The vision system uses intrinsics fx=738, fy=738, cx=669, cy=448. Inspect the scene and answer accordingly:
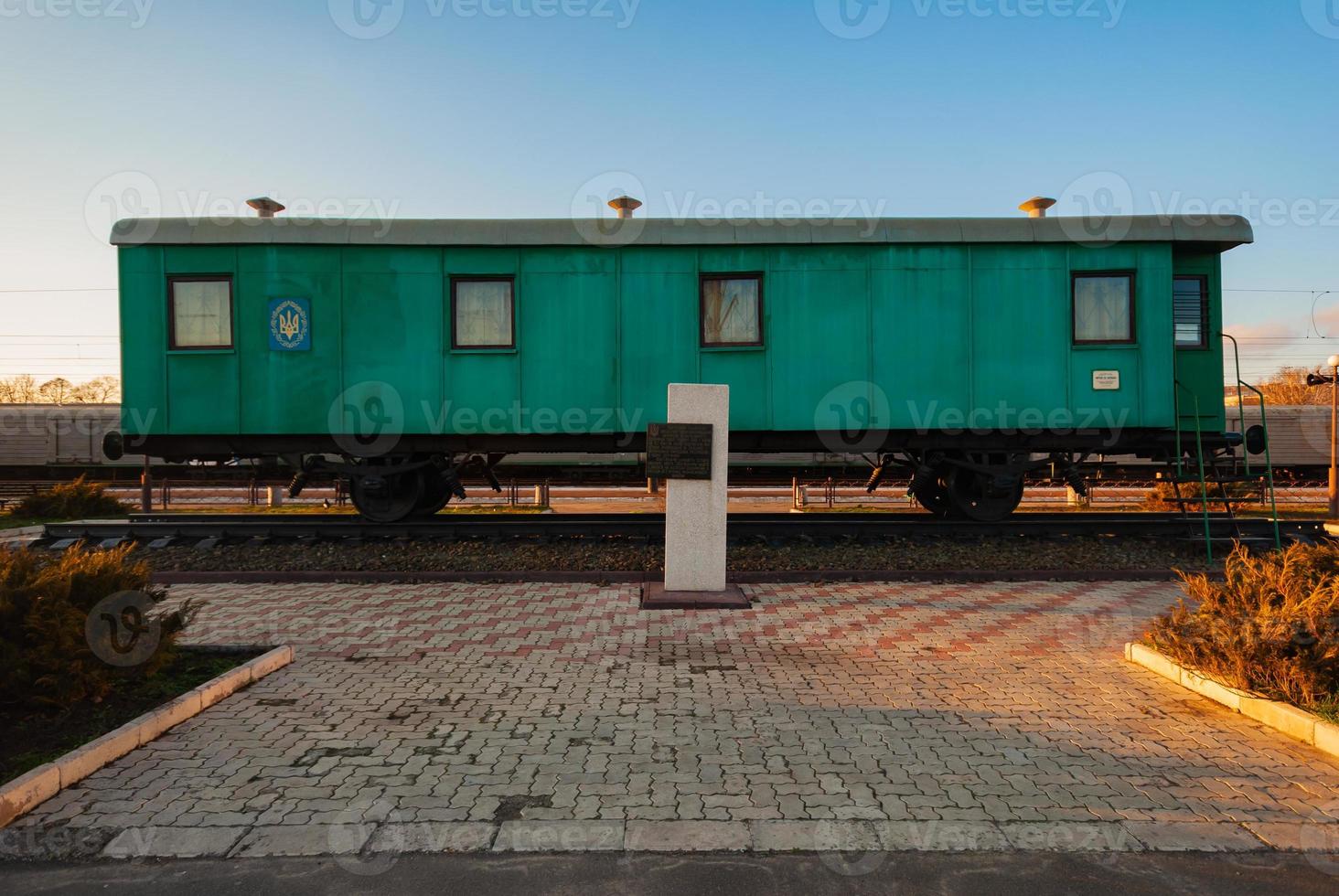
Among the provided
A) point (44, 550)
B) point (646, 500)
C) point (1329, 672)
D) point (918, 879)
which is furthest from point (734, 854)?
point (646, 500)

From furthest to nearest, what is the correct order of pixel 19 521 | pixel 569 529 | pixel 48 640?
pixel 19 521, pixel 569 529, pixel 48 640

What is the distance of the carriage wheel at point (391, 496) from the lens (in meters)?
9.77

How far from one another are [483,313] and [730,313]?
3.10 metres

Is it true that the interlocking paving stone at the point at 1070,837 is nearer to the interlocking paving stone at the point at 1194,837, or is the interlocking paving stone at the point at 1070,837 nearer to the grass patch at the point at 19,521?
the interlocking paving stone at the point at 1194,837

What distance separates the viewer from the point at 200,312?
9.18 m

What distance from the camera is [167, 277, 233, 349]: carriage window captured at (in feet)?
30.1

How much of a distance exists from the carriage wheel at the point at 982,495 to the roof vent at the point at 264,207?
959cm

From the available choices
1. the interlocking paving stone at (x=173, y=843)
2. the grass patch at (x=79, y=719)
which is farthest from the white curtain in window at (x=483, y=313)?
the interlocking paving stone at (x=173, y=843)

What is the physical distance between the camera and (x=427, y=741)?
157 inches

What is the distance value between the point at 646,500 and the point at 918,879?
16.3 m

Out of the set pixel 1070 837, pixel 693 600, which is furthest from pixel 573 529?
pixel 1070 837

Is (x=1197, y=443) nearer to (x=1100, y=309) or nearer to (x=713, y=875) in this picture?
(x=1100, y=309)

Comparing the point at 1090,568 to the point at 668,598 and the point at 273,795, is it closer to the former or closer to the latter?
the point at 668,598

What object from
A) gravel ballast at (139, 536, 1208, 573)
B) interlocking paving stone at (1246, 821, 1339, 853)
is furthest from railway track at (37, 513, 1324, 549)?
interlocking paving stone at (1246, 821, 1339, 853)
